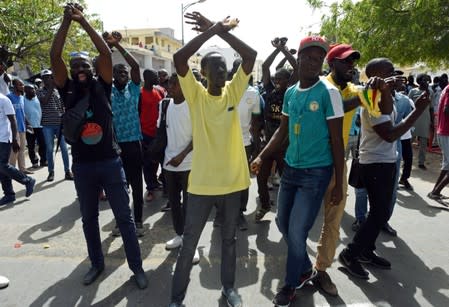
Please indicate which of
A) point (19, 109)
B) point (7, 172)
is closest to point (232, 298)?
point (7, 172)

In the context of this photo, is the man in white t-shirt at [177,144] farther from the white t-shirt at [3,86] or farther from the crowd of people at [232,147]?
the white t-shirt at [3,86]

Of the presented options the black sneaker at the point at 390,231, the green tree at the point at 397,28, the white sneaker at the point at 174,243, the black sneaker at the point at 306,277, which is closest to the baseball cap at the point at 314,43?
the black sneaker at the point at 306,277

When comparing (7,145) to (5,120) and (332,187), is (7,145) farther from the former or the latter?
(332,187)

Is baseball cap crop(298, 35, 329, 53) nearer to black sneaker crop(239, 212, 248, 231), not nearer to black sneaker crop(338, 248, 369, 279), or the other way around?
black sneaker crop(338, 248, 369, 279)

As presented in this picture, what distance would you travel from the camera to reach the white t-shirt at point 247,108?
4.36m

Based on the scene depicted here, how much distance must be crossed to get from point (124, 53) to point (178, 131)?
3.44 feet

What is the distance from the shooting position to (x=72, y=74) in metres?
2.89

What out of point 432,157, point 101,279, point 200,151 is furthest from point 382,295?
point 432,157

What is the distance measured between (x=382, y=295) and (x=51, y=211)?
4.58 metres

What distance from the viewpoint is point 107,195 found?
3078 mm

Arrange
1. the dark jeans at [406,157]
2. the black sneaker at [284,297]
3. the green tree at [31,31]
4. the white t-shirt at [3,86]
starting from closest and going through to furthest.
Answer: the black sneaker at [284,297] < the dark jeans at [406,157] < the white t-shirt at [3,86] < the green tree at [31,31]

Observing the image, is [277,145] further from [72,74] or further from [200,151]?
[72,74]

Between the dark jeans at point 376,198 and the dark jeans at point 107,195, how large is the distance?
2.07m

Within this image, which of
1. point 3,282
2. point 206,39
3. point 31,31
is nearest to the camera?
point 206,39
